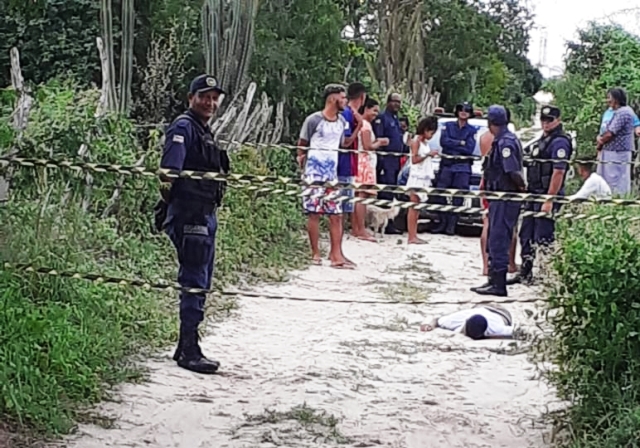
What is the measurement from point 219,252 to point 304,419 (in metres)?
4.19

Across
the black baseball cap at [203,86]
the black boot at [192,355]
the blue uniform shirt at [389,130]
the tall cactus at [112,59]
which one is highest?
the tall cactus at [112,59]

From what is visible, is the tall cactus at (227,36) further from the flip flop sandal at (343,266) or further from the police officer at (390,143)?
the flip flop sandal at (343,266)

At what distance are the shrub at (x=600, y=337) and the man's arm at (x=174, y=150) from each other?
2262mm

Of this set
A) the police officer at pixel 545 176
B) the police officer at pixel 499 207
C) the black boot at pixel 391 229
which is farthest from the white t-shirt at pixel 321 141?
the black boot at pixel 391 229

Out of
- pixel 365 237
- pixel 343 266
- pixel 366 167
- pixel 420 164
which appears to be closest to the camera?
pixel 343 266

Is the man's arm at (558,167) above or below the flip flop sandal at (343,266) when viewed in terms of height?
above

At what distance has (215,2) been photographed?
13.6m

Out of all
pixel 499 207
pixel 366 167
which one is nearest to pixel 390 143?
pixel 366 167

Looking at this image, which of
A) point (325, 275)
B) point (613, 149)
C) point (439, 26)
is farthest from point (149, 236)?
point (439, 26)

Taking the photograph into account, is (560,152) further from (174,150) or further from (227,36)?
(227,36)

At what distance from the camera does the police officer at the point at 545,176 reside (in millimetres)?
9664

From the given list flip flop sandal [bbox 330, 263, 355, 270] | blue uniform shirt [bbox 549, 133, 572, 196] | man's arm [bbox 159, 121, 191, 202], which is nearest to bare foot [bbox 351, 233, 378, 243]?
flip flop sandal [bbox 330, 263, 355, 270]

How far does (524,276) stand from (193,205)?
4587mm

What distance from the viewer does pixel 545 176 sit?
10031 mm
